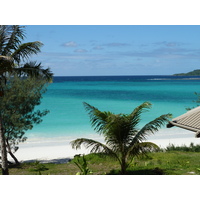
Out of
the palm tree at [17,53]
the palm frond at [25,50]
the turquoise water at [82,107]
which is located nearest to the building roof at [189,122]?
the palm tree at [17,53]

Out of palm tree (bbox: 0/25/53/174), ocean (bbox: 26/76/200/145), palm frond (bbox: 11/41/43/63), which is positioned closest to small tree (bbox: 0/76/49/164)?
palm tree (bbox: 0/25/53/174)

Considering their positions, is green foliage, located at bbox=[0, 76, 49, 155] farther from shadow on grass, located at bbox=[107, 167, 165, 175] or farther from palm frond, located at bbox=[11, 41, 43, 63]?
shadow on grass, located at bbox=[107, 167, 165, 175]

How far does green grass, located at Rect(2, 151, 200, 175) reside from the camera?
6784 mm

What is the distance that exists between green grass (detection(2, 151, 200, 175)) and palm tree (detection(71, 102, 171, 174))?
513mm

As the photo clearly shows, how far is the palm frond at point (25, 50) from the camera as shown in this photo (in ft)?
20.9

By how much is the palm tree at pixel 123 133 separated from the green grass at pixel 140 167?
1.68 ft

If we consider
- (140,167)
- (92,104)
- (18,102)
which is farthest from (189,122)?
(92,104)

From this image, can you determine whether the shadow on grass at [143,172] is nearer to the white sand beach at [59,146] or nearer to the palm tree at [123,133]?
the palm tree at [123,133]

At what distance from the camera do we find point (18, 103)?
9.16m

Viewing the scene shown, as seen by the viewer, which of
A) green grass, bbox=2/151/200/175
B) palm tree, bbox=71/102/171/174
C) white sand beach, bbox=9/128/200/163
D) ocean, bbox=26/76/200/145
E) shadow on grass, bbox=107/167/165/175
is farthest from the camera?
ocean, bbox=26/76/200/145

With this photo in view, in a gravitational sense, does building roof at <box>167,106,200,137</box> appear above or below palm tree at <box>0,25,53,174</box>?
below

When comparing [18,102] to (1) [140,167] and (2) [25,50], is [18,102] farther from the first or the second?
(1) [140,167]
